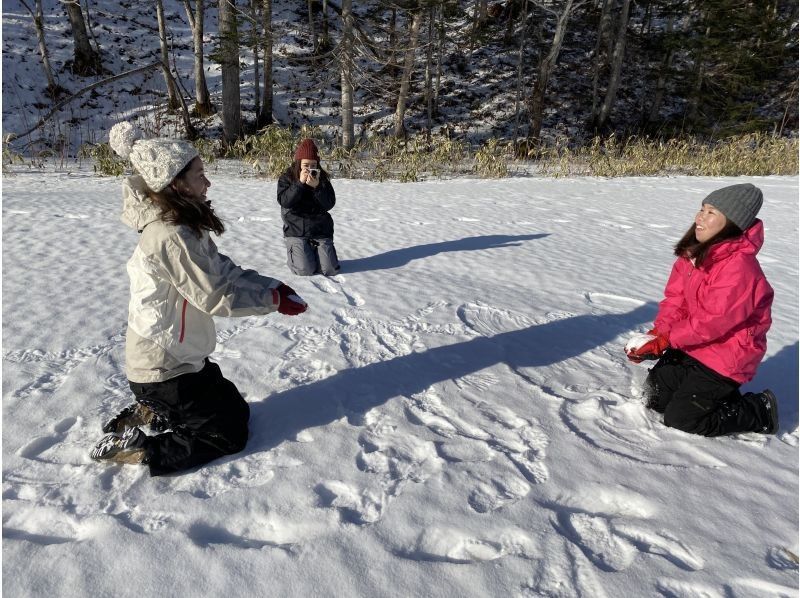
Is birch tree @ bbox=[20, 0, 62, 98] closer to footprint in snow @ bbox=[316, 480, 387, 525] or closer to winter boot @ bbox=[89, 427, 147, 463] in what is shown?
winter boot @ bbox=[89, 427, 147, 463]

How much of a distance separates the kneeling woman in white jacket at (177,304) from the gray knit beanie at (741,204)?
5.89 feet

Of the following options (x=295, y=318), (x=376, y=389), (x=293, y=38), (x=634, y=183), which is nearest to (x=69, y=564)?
(x=376, y=389)

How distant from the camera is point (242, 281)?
5.76 feet

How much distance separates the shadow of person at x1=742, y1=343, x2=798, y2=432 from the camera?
7.55 ft

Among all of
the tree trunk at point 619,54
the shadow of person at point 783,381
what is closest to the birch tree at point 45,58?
the tree trunk at point 619,54

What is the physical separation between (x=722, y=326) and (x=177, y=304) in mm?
2201

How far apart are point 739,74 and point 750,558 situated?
21095 mm

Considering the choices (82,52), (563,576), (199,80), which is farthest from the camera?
(82,52)

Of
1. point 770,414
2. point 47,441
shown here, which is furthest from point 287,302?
point 770,414

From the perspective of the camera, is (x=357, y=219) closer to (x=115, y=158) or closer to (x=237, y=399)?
(x=237, y=399)

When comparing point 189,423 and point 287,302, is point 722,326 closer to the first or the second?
point 287,302

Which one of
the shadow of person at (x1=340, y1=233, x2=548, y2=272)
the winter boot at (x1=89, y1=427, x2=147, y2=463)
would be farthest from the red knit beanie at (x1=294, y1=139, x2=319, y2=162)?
the winter boot at (x1=89, y1=427, x2=147, y2=463)

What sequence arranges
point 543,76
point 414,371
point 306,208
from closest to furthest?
point 414,371 → point 306,208 → point 543,76

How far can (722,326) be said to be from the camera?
1.98 m
